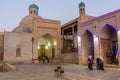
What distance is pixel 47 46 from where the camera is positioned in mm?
25984

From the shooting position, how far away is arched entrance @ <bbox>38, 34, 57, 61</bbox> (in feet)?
79.0

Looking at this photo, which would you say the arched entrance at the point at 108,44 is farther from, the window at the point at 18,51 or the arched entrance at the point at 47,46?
the window at the point at 18,51

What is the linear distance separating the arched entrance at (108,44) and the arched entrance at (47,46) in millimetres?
9779

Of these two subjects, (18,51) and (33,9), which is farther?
(33,9)

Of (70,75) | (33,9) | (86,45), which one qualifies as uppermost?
(33,9)

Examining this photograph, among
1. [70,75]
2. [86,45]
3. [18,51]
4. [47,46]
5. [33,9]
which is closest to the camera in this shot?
[70,75]

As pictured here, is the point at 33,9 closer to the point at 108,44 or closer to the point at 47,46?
the point at 47,46

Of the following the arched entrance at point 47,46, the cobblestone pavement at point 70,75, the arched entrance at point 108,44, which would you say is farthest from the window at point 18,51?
the arched entrance at point 108,44

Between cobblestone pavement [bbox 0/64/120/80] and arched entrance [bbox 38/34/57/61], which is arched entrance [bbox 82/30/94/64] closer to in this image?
cobblestone pavement [bbox 0/64/120/80]

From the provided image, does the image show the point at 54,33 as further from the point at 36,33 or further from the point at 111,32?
the point at 111,32

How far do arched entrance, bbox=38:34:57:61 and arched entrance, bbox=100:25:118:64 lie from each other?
9.78m

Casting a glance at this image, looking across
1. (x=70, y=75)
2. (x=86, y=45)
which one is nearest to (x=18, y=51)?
(x=86, y=45)

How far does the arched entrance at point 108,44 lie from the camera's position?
49.4ft

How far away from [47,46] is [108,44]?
12.5m
